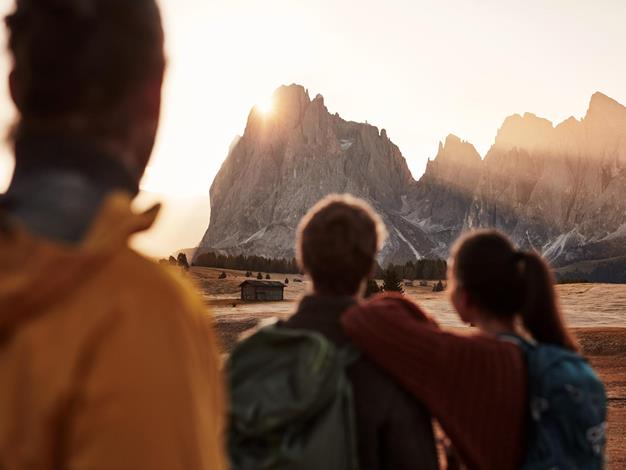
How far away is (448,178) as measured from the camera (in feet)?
620

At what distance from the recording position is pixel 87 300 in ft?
3.43

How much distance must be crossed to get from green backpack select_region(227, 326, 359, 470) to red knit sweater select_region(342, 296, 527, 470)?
0.79ft

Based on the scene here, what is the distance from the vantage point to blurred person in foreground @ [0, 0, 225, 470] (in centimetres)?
101

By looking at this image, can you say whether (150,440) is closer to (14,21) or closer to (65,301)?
(65,301)

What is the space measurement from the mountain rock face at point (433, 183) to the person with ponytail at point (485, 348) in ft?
501

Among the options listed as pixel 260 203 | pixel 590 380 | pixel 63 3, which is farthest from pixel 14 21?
pixel 260 203

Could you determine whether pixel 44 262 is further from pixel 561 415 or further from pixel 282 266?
pixel 282 266

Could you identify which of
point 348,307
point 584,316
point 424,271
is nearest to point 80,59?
point 348,307

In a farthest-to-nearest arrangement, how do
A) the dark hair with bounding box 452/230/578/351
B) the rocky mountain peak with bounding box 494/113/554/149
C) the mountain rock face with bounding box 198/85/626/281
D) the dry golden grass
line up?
the rocky mountain peak with bounding box 494/113/554/149 < the mountain rock face with bounding box 198/85/626/281 < the dry golden grass < the dark hair with bounding box 452/230/578/351

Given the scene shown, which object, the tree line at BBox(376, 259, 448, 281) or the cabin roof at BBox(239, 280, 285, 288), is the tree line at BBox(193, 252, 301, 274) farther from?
the cabin roof at BBox(239, 280, 285, 288)

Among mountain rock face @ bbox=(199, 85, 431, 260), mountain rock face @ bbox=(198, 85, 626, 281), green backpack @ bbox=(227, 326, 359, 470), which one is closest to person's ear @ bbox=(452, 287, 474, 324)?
green backpack @ bbox=(227, 326, 359, 470)

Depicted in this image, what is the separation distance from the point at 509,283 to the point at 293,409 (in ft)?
4.52

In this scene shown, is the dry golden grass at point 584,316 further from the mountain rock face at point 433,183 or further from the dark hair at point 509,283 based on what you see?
the mountain rock face at point 433,183

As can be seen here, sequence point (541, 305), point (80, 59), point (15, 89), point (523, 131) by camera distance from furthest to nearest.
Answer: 1. point (523, 131)
2. point (541, 305)
3. point (15, 89)
4. point (80, 59)
